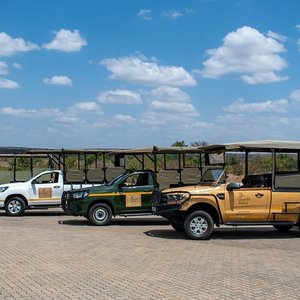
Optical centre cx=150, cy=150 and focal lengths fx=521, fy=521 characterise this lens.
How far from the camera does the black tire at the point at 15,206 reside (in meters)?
20.3

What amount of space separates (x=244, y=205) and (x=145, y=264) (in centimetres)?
471

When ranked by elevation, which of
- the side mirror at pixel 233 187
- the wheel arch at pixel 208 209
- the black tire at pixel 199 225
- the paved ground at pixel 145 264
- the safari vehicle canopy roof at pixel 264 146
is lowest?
the paved ground at pixel 145 264

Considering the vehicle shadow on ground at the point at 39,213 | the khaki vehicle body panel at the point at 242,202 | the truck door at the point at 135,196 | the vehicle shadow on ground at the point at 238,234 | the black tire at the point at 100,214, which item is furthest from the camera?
the vehicle shadow on ground at the point at 39,213

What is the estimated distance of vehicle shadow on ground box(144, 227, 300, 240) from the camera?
1425cm

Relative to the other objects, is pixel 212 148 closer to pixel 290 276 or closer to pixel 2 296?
pixel 290 276

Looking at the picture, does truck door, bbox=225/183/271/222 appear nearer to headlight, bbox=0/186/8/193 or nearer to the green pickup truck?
the green pickup truck

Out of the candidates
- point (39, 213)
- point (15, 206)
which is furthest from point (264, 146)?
point (39, 213)

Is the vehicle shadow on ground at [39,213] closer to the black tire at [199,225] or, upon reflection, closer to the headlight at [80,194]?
the headlight at [80,194]

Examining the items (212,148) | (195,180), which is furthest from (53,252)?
(195,180)

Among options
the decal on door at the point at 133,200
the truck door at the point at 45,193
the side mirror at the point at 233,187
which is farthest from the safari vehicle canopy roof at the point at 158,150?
the side mirror at the point at 233,187

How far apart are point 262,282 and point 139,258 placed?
290 centimetres

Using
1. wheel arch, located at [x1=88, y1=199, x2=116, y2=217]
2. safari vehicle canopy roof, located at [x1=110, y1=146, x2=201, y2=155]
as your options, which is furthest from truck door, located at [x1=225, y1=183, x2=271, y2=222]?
safari vehicle canopy roof, located at [x1=110, y1=146, x2=201, y2=155]

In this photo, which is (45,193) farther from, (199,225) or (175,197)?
(199,225)

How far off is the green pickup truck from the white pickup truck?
10.9 feet
